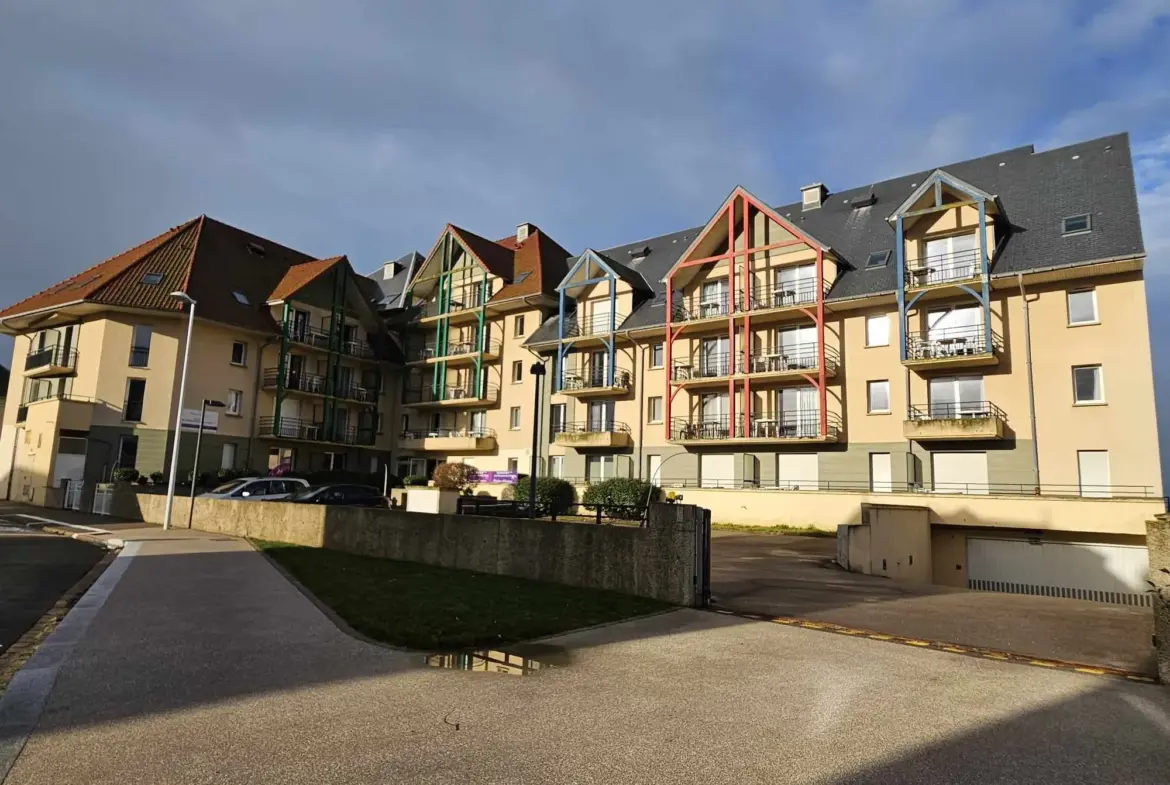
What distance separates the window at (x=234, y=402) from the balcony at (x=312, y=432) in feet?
4.37

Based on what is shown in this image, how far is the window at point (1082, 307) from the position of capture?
80.2ft

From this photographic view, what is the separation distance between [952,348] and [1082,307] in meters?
4.24

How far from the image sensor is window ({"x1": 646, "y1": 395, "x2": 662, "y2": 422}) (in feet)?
113

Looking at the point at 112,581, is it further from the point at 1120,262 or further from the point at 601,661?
the point at 1120,262

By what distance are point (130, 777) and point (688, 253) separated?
104 feet

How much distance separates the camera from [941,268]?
27.9 meters

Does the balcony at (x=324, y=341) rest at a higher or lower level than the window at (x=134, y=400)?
higher

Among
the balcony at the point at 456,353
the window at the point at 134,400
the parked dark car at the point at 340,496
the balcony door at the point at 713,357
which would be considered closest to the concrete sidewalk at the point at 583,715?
the parked dark car at the point at 340,496

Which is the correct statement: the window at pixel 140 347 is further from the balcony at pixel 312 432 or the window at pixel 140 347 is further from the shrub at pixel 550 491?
the shrub at pixel 550 491

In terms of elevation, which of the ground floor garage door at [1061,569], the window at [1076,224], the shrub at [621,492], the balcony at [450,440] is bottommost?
the ground floor garage door at [1061,569]

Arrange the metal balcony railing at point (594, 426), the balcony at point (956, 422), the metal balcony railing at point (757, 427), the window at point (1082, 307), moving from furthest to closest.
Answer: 1. the metal balcony railing at point (594, 426)
2. the metal balcony railing at point (757, 427)
3. the balcony at point (956, 422)
4. the window at point (1082, 307)

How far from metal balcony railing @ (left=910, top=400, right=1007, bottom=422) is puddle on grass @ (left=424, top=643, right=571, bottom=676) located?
22954 mm

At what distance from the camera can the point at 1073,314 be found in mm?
24750

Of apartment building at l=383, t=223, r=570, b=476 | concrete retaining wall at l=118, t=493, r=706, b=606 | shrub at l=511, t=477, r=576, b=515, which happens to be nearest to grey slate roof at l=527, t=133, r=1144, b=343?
apartment building at l=383, t=223, r=570, b=476
